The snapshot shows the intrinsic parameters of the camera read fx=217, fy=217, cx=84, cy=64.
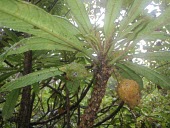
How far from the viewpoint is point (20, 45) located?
3.56 feet

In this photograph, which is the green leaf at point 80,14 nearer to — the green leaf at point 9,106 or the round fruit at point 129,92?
the round fruit at point 129,92

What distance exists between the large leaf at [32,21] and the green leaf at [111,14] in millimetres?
157

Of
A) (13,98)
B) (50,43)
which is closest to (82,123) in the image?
(50,43)

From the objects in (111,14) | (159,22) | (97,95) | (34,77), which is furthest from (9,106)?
(159,22)

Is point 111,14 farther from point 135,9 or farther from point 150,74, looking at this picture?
point 150,74

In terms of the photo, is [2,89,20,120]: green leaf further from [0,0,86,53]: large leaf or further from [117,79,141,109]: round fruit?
[117,79,141,109]: round fruit

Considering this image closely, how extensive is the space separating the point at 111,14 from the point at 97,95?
0.39 meters

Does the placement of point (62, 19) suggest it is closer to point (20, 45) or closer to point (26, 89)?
point (20, 45)

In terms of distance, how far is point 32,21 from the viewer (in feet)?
2.77

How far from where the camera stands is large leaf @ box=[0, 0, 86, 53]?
749mm

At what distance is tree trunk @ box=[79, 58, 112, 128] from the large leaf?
0.17 m

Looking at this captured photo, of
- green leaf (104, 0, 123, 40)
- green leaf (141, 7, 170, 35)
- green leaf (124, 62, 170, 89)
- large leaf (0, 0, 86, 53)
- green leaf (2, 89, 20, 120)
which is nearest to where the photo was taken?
large leaf (0, 0, 86, 53)

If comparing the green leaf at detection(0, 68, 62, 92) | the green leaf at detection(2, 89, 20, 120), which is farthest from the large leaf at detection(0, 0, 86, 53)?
the green leaf at detection(2, 89, 20, 120)

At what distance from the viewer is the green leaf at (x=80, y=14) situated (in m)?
1.06
